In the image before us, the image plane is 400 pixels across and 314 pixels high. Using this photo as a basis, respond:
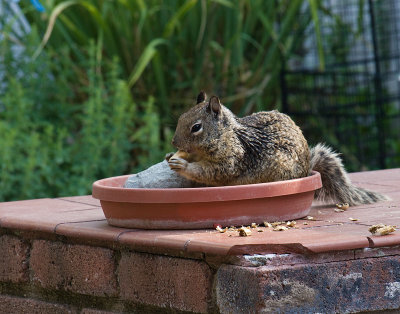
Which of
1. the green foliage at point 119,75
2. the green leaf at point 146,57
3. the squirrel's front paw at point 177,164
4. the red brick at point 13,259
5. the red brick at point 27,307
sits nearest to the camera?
the squirrel's front paw at point 177,164

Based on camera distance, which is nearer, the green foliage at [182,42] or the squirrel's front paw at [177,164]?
the squirrel's front paw at [177,164]

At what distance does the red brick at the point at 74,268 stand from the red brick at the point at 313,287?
49 cm

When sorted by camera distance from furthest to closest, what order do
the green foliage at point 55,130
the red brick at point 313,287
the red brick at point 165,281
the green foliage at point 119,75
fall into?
the green foliage at point 119,75 < the green foliage at point 55,130 < the red brick at point 165,281 < the red brick at point 313,287

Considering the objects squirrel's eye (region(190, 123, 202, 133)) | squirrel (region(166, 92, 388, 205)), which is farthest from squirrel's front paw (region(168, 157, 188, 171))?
squirrel's eye (region(190, 123, 202, 133))

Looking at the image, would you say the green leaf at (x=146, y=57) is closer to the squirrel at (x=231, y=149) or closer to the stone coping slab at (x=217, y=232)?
the stone coping slab at (x=217, y=232)

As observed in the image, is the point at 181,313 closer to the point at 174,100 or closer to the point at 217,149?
the point at 217,149

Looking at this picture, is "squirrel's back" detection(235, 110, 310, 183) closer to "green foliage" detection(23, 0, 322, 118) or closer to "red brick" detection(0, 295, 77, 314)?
"red brick" detection(0, 295, 77, 314)

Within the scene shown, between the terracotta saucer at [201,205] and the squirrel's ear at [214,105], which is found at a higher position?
the squirrel's ear at [214,105]

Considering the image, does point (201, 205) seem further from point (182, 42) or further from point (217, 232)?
point (182, 42)

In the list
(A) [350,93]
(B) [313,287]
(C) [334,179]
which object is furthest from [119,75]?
(B) [313,287]

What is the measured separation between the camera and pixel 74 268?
2.57 meters

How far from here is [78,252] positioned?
8.36ft

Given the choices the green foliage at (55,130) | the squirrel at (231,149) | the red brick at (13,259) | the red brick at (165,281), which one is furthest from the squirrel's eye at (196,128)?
the green foliage at (55,130)

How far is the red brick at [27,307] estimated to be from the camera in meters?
2.64
